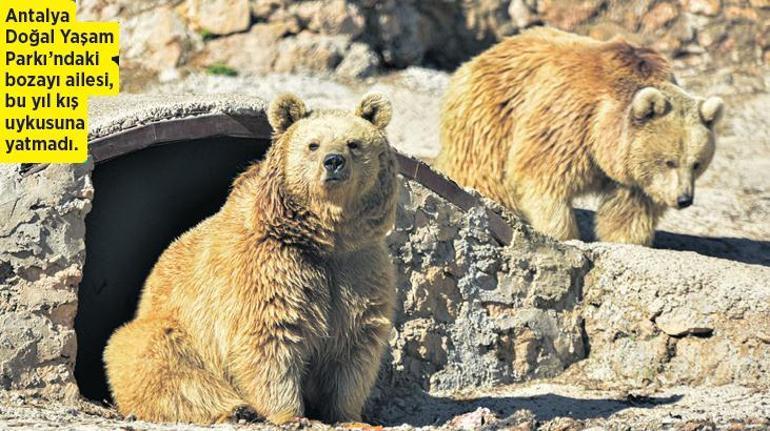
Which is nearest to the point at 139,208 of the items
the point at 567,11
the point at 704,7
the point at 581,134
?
the point at 581,134

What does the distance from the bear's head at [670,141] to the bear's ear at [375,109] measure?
14.2 ft

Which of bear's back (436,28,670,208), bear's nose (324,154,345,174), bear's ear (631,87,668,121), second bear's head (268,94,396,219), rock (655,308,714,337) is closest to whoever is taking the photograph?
Result: bear's nose (324,154,345,174)

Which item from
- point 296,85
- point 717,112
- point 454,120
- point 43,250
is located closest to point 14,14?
point 43,250

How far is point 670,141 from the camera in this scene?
1169 cm

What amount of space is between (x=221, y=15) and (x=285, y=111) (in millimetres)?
8323

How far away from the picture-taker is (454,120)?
480 inches

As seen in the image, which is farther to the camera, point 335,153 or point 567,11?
point 567,11

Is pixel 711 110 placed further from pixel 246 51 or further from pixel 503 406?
pixel 246 51

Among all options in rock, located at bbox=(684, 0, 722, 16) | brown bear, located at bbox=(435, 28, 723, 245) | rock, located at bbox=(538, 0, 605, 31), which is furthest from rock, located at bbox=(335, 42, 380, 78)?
rock, located at bbox=(684, 0, 722, 16)

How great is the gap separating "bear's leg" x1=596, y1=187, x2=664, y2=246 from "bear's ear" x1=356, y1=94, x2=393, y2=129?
4.49 m

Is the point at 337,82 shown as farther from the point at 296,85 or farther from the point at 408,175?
the point at 408,175

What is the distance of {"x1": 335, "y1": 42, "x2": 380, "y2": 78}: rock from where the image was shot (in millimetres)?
16031

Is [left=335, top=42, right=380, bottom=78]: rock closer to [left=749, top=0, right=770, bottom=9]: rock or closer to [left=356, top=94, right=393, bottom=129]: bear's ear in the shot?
[left=749, top=0, right=770, bottom=9]: rock

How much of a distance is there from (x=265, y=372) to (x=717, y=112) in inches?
217
